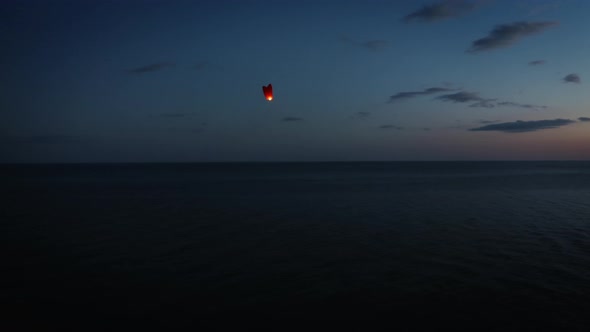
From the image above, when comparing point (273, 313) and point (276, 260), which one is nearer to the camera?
point (273, 313)

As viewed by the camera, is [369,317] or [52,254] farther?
[52,254]

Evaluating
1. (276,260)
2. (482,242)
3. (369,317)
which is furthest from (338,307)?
(482,242)

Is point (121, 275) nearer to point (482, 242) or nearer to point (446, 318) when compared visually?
point (446, 318)

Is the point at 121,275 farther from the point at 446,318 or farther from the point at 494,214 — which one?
the point at 494,214

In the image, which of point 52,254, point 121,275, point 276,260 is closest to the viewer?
point 121,275

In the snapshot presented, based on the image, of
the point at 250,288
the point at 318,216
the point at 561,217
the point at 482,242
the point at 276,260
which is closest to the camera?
the point at 250,288

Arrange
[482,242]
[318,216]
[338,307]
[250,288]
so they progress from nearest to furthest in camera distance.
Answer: [338,307] → [250,288] → [482,242] → [318,216]

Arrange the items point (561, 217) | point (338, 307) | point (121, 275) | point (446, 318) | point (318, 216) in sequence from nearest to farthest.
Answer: point (446, 318)
point (338, 307)
point (121, 275)
point (561, 217)
point (318, 216)

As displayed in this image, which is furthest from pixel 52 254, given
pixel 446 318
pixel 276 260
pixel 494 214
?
pixel 494 214
